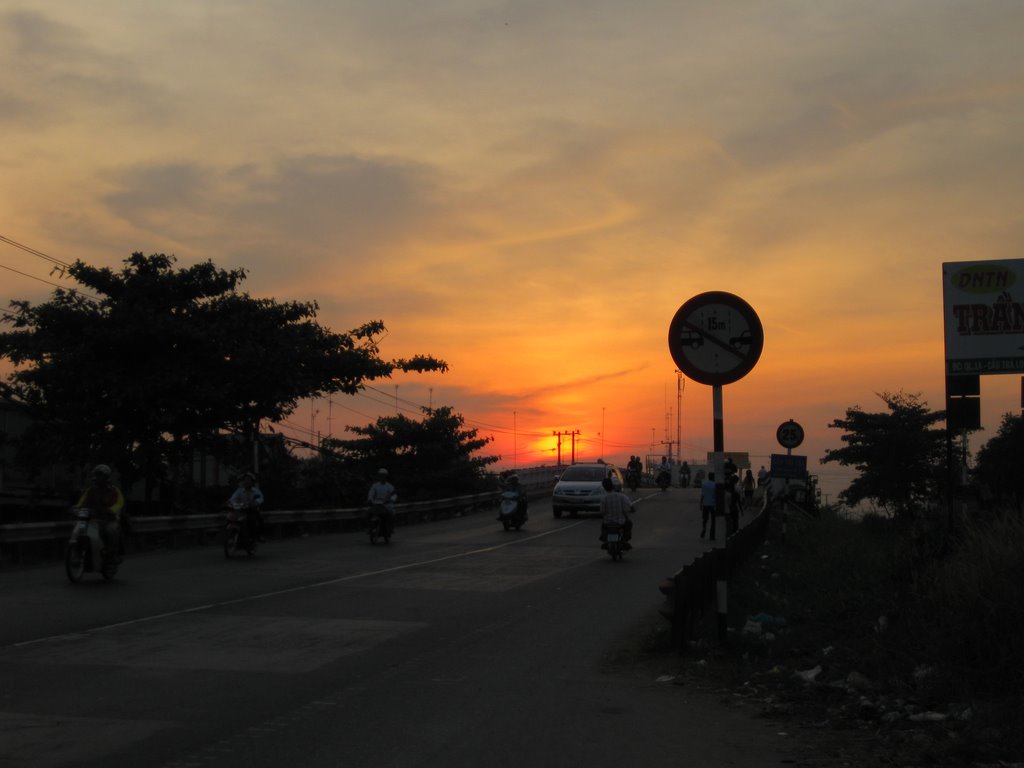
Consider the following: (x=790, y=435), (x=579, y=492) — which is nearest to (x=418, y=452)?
(x=579, y=492)

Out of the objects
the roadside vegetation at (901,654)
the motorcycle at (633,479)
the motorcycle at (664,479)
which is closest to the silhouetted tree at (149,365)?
the roadside vegetation at (901,654)

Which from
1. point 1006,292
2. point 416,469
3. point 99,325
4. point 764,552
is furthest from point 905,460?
point 416,469

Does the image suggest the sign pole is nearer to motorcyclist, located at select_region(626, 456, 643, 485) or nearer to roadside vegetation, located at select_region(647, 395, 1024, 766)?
roadside vegetation, located at select_region(647, 395, 1024, 766)

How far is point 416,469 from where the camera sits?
5806 cm

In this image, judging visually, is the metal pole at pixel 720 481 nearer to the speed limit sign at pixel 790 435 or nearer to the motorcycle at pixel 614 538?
the motorcycle at pixel 614 538

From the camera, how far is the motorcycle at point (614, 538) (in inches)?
854

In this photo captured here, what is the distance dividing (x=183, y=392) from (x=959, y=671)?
954 inches

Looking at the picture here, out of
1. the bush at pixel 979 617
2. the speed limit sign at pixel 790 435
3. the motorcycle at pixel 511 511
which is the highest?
the speed limit sign at pixel 790 435

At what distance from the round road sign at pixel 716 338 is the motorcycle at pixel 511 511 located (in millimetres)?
22749

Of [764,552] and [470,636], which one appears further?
[764,552]

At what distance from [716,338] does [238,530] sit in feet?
47.2

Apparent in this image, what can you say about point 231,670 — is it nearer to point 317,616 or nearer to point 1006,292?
point 317,616

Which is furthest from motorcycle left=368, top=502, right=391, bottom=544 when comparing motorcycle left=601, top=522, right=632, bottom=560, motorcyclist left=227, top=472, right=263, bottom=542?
motorcycle left=601, top=522, right=632, bottom=560

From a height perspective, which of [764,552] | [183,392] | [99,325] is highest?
[99,325]
